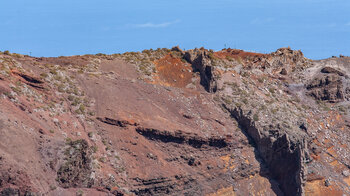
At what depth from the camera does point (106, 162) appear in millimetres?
45094

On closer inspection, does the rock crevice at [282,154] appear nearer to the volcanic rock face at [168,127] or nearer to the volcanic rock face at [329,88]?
the volcanic rock face at [168,127]

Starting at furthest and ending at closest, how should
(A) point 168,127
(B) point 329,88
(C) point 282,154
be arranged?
(B) point 329,88, (C) point 282,154, (A) point 168,127

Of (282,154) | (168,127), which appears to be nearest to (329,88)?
(282,154)

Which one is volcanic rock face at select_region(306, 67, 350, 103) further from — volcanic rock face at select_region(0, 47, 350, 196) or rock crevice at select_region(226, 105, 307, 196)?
rock crevice at select_region(226, 105, 307, 196)

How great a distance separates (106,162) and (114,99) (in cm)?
800

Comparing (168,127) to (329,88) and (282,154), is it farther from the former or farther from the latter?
(329,88)

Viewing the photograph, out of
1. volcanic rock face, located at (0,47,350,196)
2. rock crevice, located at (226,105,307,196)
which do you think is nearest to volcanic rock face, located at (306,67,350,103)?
volcanic rock face, located at (0,47,350,196)

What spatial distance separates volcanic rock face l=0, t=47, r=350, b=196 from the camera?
134ft

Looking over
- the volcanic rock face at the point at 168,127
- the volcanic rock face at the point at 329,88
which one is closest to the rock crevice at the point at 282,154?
the volcanic rock face at the point at 168,127

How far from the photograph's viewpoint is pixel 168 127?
50812 mm

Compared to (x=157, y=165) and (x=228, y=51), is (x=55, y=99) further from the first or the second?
(x=228, y=51)

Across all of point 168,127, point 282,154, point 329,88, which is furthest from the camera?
point 329,88

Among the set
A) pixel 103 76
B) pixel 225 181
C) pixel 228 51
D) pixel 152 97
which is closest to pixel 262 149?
pixel 225 181

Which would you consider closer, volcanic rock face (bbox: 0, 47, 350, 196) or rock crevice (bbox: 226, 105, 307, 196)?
volcanic rock face (bbox: 0, 47, 350, 196)
